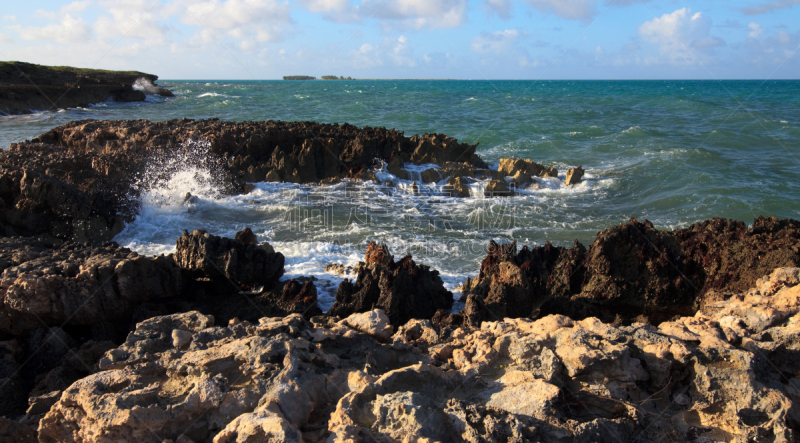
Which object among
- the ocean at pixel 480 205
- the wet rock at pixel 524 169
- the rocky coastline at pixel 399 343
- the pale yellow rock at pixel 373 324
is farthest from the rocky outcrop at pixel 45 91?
the pale yellow rock at pixel 373 324

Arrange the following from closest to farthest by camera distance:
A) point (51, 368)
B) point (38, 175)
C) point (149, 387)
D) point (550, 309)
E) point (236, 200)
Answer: point (149, 387), point (51, 368), point (550, 309), point (38, 175), point (236, 200)

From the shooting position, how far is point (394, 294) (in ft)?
17.3

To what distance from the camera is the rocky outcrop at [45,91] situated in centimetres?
2930

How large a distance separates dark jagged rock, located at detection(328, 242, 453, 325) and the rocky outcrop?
32.4 m

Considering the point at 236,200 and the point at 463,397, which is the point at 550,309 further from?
the point at 236,200

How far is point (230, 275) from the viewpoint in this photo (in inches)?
225

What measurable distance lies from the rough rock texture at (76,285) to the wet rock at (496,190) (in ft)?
28.2

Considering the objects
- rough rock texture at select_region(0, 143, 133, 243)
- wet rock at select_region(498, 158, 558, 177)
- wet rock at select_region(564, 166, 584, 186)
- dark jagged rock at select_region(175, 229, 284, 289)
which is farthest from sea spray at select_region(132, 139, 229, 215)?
wet rock at select_region(564, 166, 584, 186)

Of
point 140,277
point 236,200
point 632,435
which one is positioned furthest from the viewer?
point 236,200

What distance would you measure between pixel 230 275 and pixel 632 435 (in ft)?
15.1

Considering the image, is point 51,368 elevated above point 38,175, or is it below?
below

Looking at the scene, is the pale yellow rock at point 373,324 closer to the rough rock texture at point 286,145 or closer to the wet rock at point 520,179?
the rough rock texture at point 286,145

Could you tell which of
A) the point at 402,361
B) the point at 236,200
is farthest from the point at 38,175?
the point at 402,361

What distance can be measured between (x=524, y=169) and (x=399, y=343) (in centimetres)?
1089
